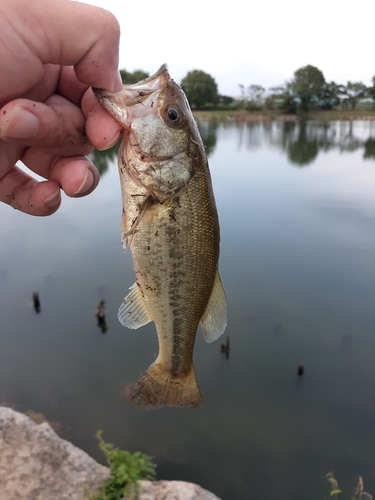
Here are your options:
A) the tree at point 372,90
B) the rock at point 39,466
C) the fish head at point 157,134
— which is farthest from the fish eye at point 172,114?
the tree at point 372,90

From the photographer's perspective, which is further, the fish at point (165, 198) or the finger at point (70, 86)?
the finger at point (70, 86)

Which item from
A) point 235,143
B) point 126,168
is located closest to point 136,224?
point 126,168

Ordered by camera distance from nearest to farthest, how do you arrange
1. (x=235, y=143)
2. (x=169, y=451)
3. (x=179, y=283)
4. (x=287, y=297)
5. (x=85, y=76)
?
1. (x=85, y=76)
2. (x=179, y=283)
3. (x=169, y=451)
4. (x=287, y=297)
5. (x=235, y=143)

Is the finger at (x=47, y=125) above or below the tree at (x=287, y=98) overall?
below

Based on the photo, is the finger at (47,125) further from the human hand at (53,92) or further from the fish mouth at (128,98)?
the fish mouth at (128,98)

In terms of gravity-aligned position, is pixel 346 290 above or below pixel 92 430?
above

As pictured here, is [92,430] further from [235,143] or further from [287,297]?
[235,143]
